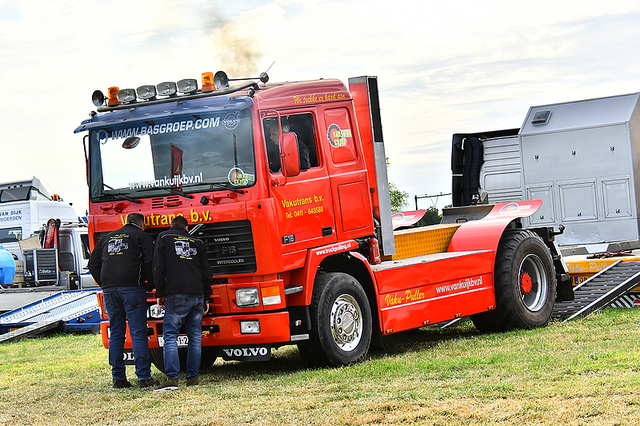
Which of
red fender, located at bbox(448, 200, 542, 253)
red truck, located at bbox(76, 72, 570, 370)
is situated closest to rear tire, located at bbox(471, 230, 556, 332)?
red fender, located at bbox(448, 200, 542, 253)

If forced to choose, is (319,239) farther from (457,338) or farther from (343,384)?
(457,338)

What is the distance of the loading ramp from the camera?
1554 centimetres

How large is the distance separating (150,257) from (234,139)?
5.17 ft

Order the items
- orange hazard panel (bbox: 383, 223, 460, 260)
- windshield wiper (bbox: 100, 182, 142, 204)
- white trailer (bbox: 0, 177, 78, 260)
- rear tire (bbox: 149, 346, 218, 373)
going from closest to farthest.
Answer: windshield wiper (bbox: 100, 182, 142, 204) → rear tire (bbox: 149, 346, 218, 373) → orange hazard panel (bbox: 383, 223, 460, 260) → white trailer (bbox: 0, 177, 78, 260)

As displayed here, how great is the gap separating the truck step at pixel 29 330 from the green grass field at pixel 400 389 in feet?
11.3

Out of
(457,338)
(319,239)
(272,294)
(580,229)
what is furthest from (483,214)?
(272,294)

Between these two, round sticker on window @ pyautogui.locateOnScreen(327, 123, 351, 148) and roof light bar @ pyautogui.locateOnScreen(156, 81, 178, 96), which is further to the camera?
round sticker on window @ pyautogui.locateOnScreen(327, 123, 351, 148)

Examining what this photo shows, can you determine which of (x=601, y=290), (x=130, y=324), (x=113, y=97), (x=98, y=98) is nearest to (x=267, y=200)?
(x=130, y=324)

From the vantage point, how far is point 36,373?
10711 mm

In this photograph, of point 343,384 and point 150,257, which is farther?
point 150,257

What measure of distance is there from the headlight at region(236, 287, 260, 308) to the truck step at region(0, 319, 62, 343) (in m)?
7.66

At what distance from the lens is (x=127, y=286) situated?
8695 millimetres

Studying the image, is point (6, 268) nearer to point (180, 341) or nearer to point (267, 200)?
point (180, 341)

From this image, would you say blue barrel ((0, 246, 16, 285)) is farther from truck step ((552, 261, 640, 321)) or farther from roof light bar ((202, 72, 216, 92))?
truck step ((552, 261, 640, 321))
